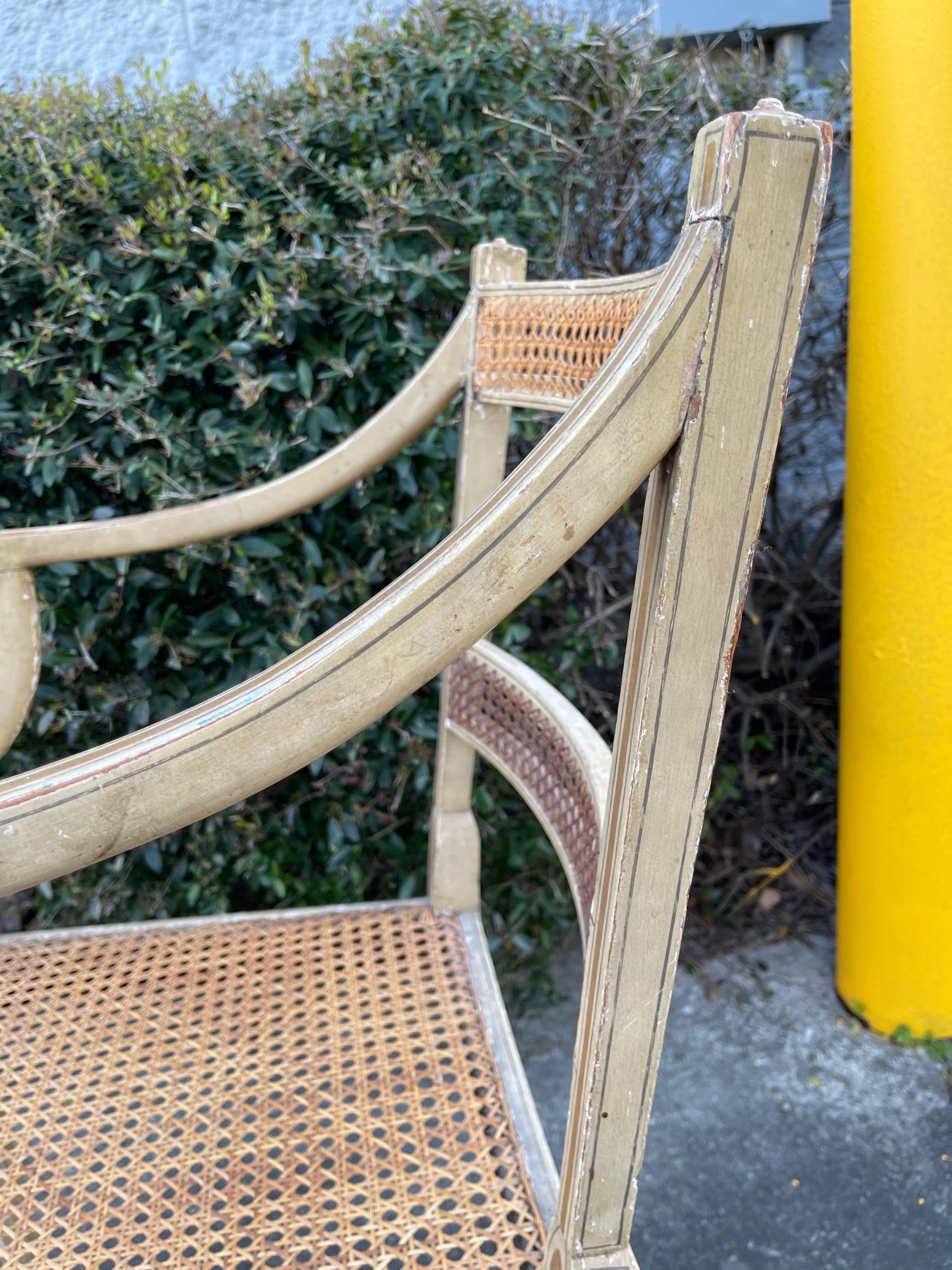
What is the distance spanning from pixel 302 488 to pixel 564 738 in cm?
40

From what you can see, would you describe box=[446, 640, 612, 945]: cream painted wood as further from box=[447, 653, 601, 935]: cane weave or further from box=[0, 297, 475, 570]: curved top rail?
box=[0, 297, 475, 570]: curved top rail

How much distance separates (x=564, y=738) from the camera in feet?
2.59

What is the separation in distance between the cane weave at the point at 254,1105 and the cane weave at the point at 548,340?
0.60 metres

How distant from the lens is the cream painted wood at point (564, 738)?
698 mm

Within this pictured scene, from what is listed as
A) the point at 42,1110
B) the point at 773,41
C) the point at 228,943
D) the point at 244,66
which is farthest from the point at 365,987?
the point at 773,41

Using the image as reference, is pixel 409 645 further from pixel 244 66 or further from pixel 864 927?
pixel 244 66

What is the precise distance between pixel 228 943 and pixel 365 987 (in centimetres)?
17

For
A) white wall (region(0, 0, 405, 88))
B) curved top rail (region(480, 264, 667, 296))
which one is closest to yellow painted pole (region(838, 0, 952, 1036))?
curved top rail (region(480, 264, 667, 296))

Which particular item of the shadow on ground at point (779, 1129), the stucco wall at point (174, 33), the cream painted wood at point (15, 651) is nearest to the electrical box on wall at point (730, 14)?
the stucco wall at point (174, 33)

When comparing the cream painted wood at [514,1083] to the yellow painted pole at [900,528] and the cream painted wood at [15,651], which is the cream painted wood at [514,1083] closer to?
the cream painted wood at [15,651]

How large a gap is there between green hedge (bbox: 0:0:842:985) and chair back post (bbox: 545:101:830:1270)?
102cm

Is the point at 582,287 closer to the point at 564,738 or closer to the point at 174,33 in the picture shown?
the point at 564,738

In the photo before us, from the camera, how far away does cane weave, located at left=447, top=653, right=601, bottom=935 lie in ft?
2.29

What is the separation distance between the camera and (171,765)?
1.43 ft
